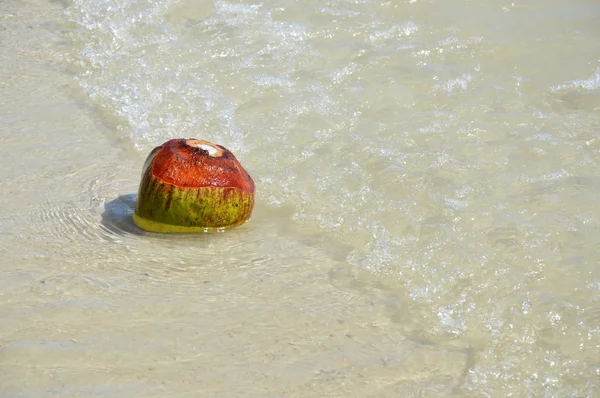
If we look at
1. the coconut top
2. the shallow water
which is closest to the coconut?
the coconut top

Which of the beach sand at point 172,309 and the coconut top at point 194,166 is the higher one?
the coconut top at point 194,166

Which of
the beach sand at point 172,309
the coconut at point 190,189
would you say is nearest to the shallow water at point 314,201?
the beach sand at point 172,309

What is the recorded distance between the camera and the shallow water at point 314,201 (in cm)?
345

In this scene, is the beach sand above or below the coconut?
below

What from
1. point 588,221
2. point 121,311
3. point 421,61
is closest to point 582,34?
point 421,61

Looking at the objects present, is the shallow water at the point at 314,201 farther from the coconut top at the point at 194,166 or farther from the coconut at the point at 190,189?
the coconut top at the point at 194,166

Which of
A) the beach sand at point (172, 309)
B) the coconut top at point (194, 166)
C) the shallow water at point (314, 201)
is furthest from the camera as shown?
the coconut top at point (194, 166)

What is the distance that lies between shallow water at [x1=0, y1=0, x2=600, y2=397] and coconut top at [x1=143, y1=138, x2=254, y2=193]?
33 cm

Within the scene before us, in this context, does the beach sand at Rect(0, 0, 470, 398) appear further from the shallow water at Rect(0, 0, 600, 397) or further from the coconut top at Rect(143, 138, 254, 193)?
the coconut top at Rect(143, 138, 254, 193)

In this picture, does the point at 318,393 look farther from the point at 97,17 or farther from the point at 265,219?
the point at 97,17

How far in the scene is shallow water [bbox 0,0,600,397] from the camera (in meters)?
3.45

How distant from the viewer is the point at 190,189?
417cm

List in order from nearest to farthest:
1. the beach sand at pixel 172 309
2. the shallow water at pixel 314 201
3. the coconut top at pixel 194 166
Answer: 1. the beach sand at pixel 172 309
2. the shallow water at pixel 314 201
3. the coconut top at pixel 194 166

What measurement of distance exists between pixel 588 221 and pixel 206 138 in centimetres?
256
